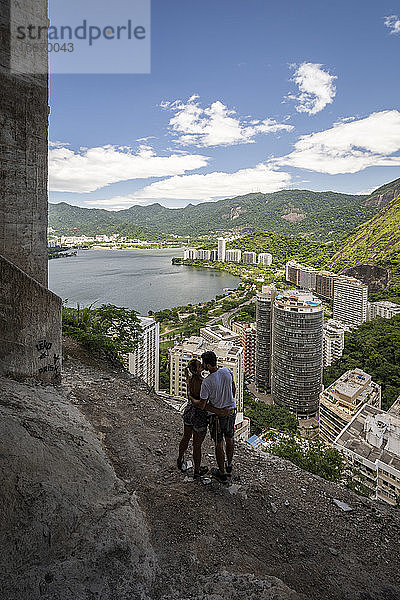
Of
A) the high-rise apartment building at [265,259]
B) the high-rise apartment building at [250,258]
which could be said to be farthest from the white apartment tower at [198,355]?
the high-rise apartment building at [250,258]

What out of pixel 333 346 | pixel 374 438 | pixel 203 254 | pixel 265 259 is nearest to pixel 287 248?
pixel 265 259

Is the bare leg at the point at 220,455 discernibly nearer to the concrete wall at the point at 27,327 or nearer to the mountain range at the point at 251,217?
the concrete wall at the point at 27,327

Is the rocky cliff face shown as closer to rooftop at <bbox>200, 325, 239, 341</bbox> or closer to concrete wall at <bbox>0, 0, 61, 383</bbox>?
concrete wall at <bbox>0, 0, 61, 383</bbox>

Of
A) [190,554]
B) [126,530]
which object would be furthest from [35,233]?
[190,554]

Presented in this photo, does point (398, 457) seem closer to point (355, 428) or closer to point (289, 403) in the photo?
point (355, 428)

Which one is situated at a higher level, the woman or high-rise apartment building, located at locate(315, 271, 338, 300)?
the woman

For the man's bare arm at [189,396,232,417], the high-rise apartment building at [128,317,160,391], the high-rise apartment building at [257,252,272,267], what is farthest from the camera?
the high-rise apartment building at [257,252,272,267]

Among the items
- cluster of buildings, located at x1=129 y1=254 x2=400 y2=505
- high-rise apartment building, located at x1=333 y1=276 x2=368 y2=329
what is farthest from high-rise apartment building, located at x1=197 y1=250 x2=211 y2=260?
cluster of buildings, located at x1=129 y1=254 x2=400 y2=505
